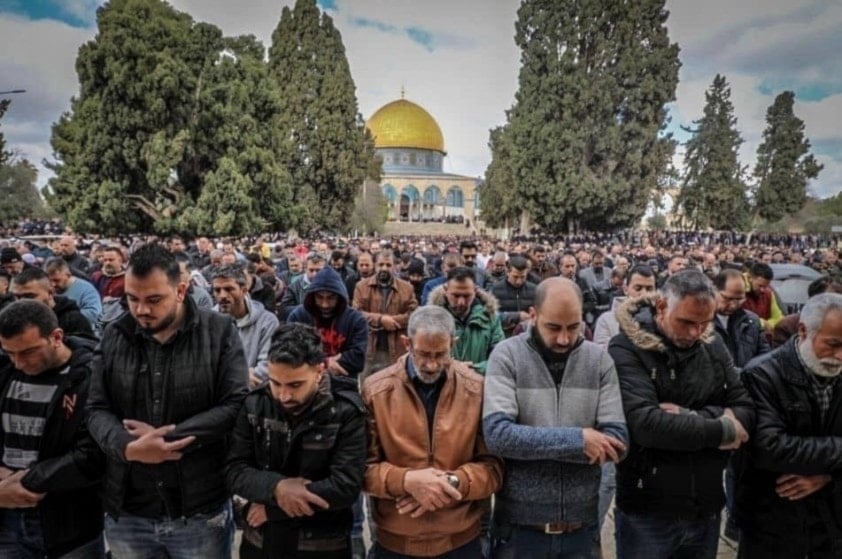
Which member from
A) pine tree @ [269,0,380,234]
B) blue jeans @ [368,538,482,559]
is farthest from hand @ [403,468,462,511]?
pine tree @ [269,0,380,234]

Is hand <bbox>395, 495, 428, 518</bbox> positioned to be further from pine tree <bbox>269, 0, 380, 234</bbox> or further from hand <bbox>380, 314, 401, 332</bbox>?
pine tree <bbox>269, 0, 380, 234</bbox>

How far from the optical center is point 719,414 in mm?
2488

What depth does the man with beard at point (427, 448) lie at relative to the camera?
96.6 inches

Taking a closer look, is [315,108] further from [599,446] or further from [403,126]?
[403,126]

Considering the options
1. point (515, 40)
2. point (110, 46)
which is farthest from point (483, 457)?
point (515, 40)

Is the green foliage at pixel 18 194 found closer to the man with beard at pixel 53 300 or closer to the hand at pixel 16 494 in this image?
the man with beard at pixel 53 300

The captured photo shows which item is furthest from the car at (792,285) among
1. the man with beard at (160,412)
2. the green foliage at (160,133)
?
the green foliage at (160,133)

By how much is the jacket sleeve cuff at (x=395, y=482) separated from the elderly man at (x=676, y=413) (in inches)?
40.1

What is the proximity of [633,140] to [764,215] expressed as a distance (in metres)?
18.1

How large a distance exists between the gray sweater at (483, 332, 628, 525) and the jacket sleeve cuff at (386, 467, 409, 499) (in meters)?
0.39

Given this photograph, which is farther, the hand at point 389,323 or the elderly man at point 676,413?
the hand at point 389,323

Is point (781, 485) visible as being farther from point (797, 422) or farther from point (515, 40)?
point (515, 40)

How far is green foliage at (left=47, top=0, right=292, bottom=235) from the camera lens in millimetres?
18156

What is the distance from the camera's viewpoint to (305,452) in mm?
2412
